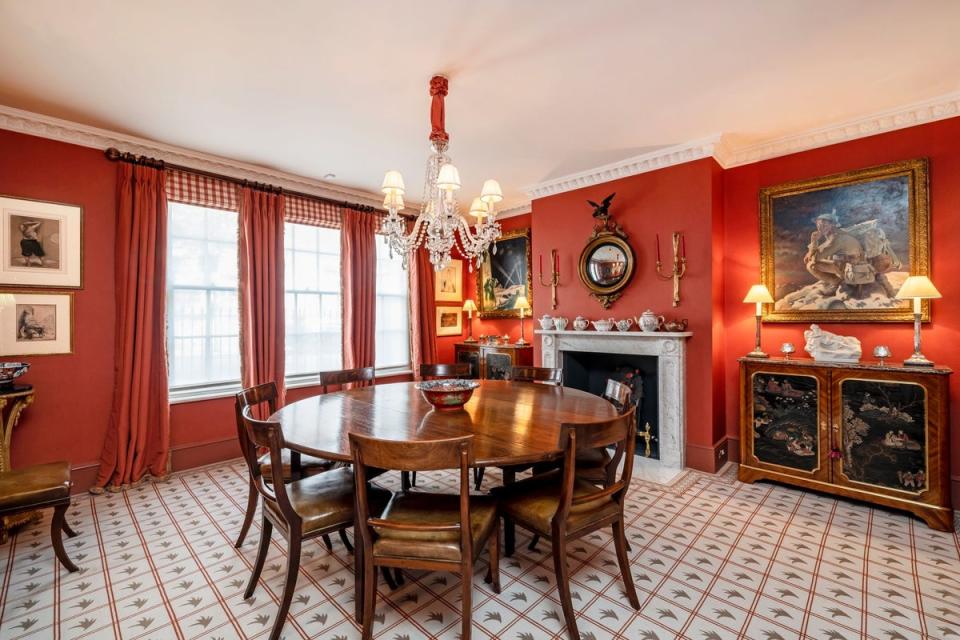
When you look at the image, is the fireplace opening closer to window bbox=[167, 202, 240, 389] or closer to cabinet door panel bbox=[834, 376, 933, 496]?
cabinet door panel bbox=[834, 376, 933, 496]

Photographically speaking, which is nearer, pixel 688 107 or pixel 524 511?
pixel 524 511

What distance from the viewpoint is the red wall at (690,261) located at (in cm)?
371

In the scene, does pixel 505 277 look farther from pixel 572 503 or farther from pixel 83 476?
pixel 83 476

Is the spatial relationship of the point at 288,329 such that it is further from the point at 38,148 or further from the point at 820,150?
the point at 820,150

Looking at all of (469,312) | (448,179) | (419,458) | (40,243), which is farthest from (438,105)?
(469,312)

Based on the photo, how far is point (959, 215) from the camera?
9.70ft

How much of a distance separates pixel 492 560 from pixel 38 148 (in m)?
4.40

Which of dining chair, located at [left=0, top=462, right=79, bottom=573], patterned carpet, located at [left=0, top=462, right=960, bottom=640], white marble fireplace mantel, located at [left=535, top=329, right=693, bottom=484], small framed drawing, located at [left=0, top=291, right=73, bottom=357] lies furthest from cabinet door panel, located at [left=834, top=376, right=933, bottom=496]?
small framed drawing, located at [left=0, top=291, right=73, bottom=357]

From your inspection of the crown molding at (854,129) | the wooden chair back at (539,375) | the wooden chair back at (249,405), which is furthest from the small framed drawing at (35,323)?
the crown molding at (854,129)

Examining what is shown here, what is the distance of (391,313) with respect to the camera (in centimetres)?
562

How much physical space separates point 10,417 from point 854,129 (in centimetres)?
648

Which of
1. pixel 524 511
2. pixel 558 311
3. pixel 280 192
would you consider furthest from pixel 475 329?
pixel 524 511

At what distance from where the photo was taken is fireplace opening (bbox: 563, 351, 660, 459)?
13.6ft

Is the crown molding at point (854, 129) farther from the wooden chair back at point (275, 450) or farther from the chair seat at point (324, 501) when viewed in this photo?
the wooden chair back at point (275, 450)
